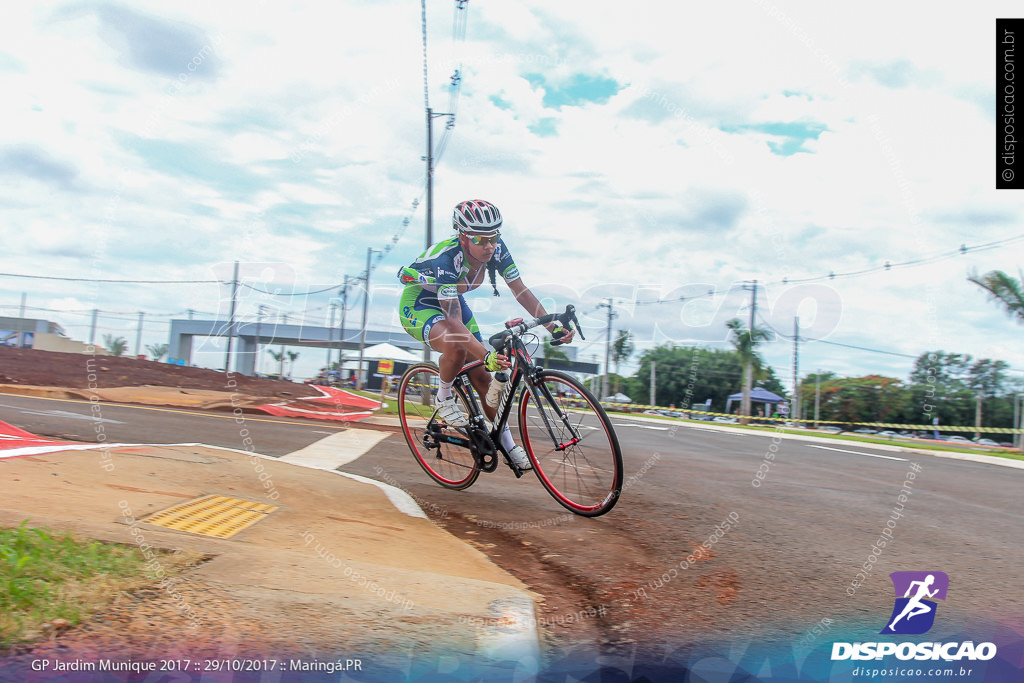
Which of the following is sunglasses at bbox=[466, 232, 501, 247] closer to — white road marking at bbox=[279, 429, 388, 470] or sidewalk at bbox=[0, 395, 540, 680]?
sidewalk at bbox=[0, 395, 540, 680]

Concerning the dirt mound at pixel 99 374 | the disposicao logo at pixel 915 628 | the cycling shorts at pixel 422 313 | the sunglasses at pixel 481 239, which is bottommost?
the disposicao logo at pixel 915 628

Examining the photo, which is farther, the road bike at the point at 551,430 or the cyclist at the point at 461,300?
the cyclist at the point at 461,300

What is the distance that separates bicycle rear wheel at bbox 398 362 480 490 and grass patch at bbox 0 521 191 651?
2.81 meters

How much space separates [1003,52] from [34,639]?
25.9ft

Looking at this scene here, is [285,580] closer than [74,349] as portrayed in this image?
Yes

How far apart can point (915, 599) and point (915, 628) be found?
1.44 feet

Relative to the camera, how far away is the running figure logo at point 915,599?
2.74 m

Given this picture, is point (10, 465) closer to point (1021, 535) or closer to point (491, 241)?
point (491, 241)

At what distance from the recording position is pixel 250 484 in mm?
4566

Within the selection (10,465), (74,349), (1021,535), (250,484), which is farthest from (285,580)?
(74,349)

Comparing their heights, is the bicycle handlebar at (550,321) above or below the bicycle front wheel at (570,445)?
above

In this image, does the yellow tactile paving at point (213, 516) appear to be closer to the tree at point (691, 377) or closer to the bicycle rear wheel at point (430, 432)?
the bicycle rear wheel at point (430, 432)

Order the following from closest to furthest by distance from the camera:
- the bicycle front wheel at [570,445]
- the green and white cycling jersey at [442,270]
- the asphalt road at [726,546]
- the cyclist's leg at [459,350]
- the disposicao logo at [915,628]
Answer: the disposicao logo at [915,628] → the asphalt road at [726,546] → the bicycle front wheel at [570,445] → the green and white cycling jersey at [442,270] → the cyclist's leg at [459,350]

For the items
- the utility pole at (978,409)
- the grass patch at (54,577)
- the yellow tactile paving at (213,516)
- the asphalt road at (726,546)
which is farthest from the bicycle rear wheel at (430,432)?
the utility pole at (978,409)
